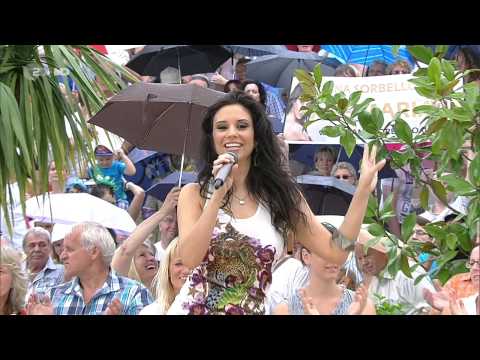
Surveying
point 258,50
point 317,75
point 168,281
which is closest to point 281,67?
point 258,50

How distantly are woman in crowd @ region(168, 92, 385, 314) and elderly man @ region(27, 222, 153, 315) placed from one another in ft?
6.00

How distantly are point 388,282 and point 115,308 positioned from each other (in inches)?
63.7

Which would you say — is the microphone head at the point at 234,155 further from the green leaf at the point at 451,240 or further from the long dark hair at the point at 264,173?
the green leaf at the point at 451,240

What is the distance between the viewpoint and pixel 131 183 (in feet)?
24.8

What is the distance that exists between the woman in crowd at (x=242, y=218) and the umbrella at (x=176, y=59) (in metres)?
3.59

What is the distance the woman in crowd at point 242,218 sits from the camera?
4.04m

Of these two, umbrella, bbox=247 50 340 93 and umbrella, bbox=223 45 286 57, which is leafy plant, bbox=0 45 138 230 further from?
umbrella, bbox=223 45 286 57

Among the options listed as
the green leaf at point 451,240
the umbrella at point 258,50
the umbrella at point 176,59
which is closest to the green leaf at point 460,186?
the green leaf at point 451,240

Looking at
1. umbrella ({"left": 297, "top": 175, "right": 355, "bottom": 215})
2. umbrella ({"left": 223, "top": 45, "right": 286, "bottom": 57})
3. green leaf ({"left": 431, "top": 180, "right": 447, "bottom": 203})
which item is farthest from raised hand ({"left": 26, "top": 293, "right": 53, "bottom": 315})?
umbrella ({"left": 223, "top": 45, "right": 286, "bottom": 57})

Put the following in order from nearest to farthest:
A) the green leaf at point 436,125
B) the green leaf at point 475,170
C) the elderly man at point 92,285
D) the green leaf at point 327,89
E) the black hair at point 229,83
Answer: the green leaf at point 475,170 < the green leaf at point 436,125 < the green leaf at point 327,89 < the elderly man at point 92,285 < the black hair at point 229,83

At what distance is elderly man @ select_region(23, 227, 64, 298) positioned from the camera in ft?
21.7

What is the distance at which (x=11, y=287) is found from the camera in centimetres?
521

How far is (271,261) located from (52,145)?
1645mm
